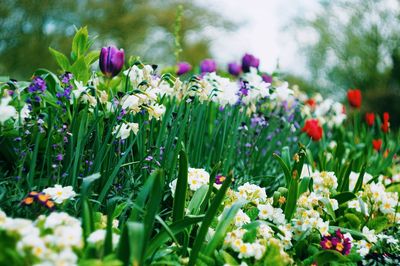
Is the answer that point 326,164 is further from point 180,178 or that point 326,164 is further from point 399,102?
point 399,102

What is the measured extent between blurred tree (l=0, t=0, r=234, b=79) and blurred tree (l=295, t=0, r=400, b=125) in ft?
11.8

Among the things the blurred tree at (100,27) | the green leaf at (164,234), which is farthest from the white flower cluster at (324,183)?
the blurred tree at (100,27)

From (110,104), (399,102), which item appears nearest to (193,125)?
(110,104)

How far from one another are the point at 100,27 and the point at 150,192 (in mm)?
13147

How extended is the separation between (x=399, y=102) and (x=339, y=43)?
4461 mm

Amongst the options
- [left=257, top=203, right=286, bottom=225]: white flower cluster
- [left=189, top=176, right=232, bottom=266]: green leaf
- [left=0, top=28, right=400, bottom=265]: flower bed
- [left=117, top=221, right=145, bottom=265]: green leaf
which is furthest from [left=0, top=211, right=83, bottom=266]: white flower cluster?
[left=257, top=203, right=286, bottom=225]: white flower cluster

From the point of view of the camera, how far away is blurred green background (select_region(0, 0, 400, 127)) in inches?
502

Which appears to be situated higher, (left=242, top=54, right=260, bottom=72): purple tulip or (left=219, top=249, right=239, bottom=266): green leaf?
(left=242, top=54, right=260, bottom=72): purple tulip

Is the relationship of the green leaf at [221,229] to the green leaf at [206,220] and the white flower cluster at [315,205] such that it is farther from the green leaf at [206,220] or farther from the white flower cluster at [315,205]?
the white flower cluster at [315,205]

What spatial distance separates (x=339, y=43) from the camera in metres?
14.2

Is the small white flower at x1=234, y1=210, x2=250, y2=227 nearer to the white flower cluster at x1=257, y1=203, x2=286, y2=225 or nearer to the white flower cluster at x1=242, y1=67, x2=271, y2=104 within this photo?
the white flower cluster at x1=257, y1=203, x2=286, y2=225

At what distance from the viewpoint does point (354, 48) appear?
1386 centimetres

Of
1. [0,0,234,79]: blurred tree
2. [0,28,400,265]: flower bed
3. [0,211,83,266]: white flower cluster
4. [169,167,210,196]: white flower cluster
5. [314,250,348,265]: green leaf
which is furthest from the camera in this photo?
[0,0,234,79]: blurred tree

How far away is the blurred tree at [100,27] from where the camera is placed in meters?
12.6
